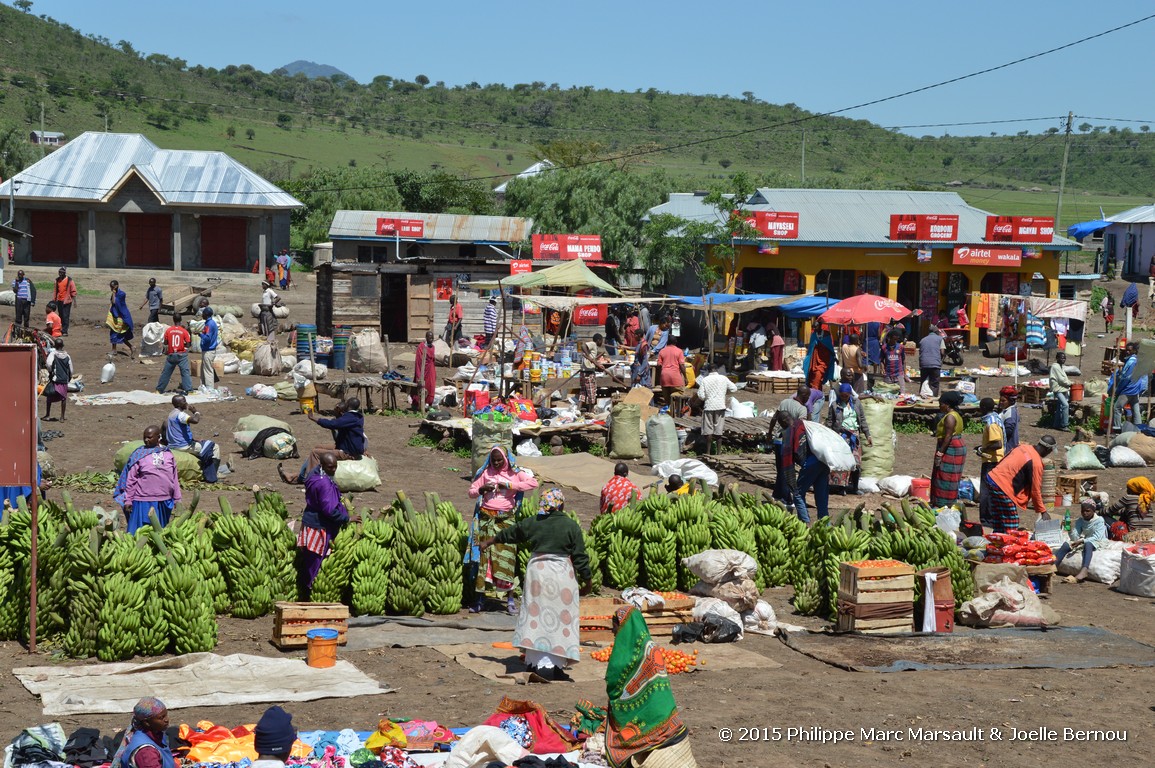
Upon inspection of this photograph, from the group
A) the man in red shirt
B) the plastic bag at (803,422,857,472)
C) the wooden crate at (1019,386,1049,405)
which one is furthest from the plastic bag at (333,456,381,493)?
the wooden crate at (1019,386,1049,405)

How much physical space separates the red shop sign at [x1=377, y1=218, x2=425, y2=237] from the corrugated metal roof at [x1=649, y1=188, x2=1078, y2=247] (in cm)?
775

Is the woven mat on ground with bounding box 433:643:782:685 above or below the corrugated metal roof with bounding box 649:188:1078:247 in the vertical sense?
below

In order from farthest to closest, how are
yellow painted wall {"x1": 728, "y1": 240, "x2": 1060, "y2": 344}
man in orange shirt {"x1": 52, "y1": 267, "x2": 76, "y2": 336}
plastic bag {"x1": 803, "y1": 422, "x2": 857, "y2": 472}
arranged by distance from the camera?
1. yellow painted wall {"x1": 728, "y1": 240, "x2": 1060, "y2": 344}
2. man in orange shirt {"x1": 52, "y1": 267, "x2": 76, "y2": 336}
3. plastic bag {"x1": 803, "y1": 422, "x2": 857, "y2": 472}

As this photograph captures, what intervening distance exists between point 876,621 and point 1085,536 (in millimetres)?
4057

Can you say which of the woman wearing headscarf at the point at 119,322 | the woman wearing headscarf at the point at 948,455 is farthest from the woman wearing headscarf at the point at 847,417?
the woman wearing headscarf at the point at 119,322

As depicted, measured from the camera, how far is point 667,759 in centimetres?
663

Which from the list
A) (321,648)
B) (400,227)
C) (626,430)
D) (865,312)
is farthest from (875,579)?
(400,227)

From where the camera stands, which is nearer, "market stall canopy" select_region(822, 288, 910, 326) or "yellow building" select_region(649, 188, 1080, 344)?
"market stall canopy" select_region(822, 288, 910, 326)

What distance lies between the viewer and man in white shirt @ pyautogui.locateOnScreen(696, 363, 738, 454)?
57.7 feet

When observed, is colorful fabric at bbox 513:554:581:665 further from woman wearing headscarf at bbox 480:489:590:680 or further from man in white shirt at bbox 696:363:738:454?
man in white shirt at bbox 696:363:738:454

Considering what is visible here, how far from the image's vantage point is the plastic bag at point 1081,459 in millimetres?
18344

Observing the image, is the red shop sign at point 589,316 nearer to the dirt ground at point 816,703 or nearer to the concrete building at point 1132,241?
the dirt ground at point 816,703

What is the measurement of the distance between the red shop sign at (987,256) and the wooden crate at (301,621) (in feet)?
87.9

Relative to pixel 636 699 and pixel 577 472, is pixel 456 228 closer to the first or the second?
pixel 577 472
